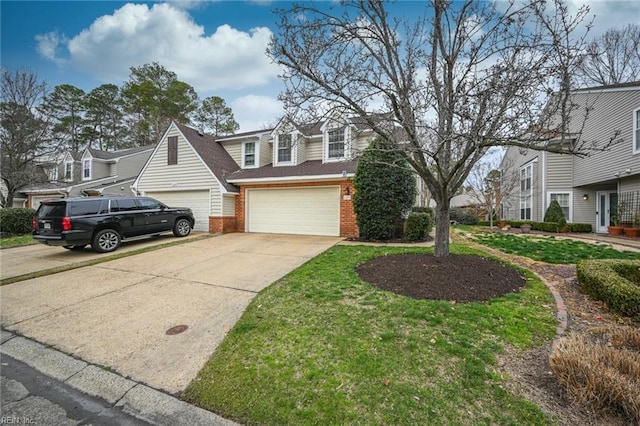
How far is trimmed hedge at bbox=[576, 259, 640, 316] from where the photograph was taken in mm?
3648

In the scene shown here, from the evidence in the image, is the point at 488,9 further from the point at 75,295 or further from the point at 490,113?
the point at 75,295

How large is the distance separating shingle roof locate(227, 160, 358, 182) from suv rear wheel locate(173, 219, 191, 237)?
281 cm

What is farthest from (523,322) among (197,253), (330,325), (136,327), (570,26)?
(197,253)

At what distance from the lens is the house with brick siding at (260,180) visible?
11.4m

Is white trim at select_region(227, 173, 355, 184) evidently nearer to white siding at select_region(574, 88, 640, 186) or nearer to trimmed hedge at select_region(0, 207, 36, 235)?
white siding at select_region(574, 88, 640, 186)

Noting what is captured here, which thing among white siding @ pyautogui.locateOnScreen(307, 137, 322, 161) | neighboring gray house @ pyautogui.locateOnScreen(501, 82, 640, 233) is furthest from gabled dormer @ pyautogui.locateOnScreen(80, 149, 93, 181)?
neighboring gray house @ pyautogui.locateOnScreen(501, 82, 640, 233)

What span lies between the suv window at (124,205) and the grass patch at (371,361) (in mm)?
7812

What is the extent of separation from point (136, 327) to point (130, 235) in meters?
7.04

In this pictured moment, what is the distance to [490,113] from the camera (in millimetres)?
4461

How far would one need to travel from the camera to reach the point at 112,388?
262 cm

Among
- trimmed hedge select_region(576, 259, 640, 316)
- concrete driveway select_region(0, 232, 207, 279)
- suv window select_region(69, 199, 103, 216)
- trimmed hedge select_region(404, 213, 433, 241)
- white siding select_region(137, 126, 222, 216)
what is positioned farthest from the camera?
white siding select_region(137, 126, 222, 216)

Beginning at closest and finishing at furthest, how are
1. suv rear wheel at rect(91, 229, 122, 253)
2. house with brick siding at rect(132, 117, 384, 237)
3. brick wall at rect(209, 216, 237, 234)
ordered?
1. suv rear wheel at rect(91, 229, 122, 253)
2. house with brick siding at rect(132, 117, 384, 237)
3. brick wall at rect(209, 216, 237, 234)

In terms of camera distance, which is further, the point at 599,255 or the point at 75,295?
the point at 599,255

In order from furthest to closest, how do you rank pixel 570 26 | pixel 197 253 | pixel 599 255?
pixel 197 253 → pixel 599 255 → pixel 570 26
